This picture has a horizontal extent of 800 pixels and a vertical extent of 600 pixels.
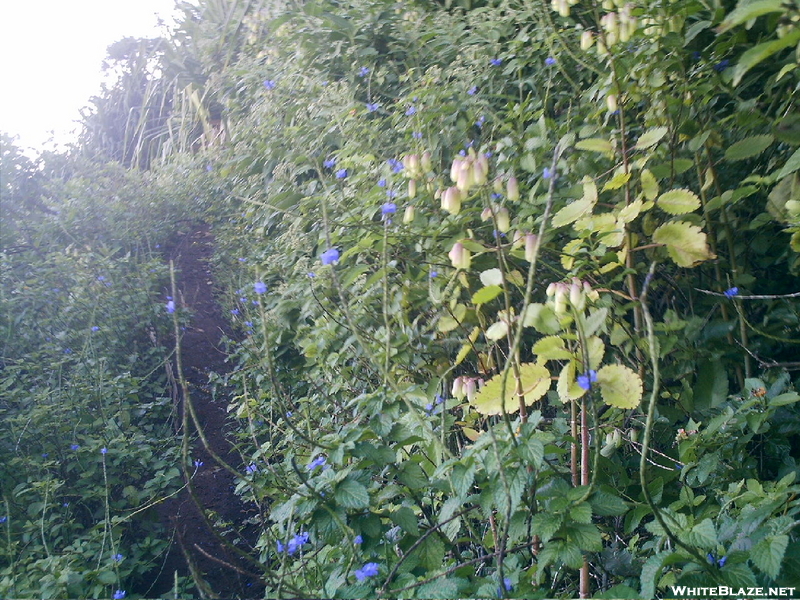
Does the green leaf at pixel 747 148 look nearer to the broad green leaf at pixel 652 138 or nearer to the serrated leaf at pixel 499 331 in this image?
the broad green leaf at pixel 652 138

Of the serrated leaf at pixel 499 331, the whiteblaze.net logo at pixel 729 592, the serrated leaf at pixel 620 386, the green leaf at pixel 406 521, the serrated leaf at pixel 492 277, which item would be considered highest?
the serrated leaf at pixel 492 277

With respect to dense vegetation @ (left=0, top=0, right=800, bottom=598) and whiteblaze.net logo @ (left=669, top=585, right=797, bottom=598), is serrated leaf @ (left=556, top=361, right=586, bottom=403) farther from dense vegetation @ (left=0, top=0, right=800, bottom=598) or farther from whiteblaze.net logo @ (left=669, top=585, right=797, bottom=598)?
whiteblaze.net logo @ (left=669, top=585, right=797, bottom=598)

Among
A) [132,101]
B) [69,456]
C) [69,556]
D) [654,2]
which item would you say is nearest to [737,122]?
[654,2]

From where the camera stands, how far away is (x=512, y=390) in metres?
1.15

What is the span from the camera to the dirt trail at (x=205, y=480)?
1862mm

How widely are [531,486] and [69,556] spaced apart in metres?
1.41

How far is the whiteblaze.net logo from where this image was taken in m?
0.85

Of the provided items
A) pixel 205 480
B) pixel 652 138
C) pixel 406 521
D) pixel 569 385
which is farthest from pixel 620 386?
pixel 205 480

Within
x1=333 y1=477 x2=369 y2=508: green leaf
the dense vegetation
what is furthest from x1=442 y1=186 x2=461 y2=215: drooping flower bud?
x1=333 y1=477 x2=369 y2=508: green leaf

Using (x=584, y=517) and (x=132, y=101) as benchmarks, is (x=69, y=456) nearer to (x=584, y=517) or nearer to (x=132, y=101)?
(x=584, y=517)

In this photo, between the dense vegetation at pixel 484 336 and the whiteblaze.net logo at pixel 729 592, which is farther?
the dense vegetation at pixel 484 336

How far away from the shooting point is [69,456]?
2184 mm

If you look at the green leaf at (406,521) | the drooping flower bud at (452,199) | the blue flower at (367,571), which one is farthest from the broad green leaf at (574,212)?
the blue flower at (367,571)

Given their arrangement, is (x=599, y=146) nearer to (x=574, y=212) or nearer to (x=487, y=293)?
(x=574, y=212)
